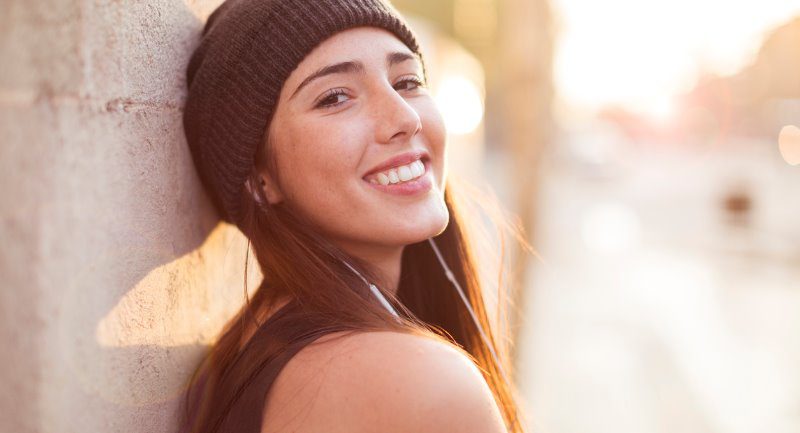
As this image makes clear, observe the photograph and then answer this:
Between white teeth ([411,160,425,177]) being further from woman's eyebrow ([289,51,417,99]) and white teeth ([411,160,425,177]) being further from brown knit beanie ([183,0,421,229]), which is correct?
brown knit beanie ([183,0,421,229])

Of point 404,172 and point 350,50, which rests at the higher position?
point 350,50

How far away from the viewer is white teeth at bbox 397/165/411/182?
1865mm

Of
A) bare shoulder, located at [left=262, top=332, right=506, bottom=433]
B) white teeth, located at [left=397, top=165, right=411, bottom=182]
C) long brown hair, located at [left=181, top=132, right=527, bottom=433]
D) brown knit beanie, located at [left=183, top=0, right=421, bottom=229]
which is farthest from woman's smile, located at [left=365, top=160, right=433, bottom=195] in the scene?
bare shoulder, located at [left=262, top=332, right=506, bottom=433]

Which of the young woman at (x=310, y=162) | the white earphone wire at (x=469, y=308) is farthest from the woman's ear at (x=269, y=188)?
the white earphone wire at (x=469, y=308)

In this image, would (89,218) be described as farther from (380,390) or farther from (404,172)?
(404,172)

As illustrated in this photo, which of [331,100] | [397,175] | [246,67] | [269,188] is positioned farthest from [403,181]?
[246,67]

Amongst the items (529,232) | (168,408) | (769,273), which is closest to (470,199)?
(168,408)

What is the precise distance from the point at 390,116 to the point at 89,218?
33.1 inches

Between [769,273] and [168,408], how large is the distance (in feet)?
39.9

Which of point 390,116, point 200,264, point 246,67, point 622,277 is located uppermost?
point 246,67

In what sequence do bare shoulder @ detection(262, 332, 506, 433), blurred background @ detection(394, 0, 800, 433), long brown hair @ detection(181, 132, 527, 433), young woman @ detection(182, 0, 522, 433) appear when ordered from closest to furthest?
bare shoulder @ detection(262, 332, 506, 433)
long brown hair @ detection(181, 132, 527, 433)
young woman @ detection(182, 0, 522, 433)
blurred background @ detection(394, 0, 800, 433)

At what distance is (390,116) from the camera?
1.84 metres

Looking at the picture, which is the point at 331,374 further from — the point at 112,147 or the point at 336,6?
the point at 336,6

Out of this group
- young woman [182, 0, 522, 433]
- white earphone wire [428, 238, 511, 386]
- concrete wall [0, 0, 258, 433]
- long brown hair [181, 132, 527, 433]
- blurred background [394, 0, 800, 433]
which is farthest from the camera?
blurred background [394, 0, 800, 433]
